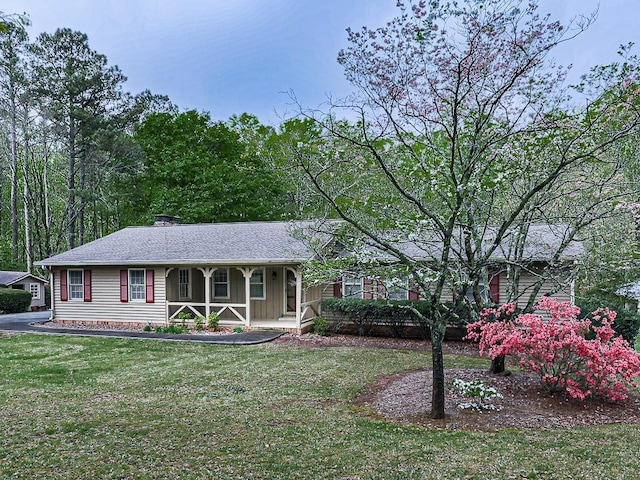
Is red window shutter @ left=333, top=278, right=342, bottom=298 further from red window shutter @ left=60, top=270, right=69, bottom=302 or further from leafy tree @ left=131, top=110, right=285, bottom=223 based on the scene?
leafy tree @ left=131, top=110, right=285, bottom=223

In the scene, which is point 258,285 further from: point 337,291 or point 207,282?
point 337,291

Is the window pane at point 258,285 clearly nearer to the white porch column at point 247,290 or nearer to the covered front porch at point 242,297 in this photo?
the covered front porch at point 242,297

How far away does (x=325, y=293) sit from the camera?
15891 mm

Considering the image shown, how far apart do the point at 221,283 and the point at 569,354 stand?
1220cm

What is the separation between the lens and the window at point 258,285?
16328 millimetres

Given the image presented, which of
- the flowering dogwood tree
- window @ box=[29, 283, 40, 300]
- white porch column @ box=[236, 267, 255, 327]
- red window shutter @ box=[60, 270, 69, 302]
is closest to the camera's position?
the flowering dogwood tree

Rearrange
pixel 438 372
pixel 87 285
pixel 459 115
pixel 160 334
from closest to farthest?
pixel 438 372 < pixel 459 115 < pixel 160 334 < pixel 87 285

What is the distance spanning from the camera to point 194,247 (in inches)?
648

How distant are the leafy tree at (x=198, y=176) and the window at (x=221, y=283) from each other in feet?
29.4

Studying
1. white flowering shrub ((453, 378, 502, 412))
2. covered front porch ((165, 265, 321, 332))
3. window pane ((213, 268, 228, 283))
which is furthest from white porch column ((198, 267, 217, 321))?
white flowering shrub ((453, 378, 502, 412))

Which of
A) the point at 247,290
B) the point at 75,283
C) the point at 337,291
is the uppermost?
the point at 75,283

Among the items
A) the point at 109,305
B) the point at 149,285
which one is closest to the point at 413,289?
the point at 149,285

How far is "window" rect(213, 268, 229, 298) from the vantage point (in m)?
16.8

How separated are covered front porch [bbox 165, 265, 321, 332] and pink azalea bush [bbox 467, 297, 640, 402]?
27.8ft
